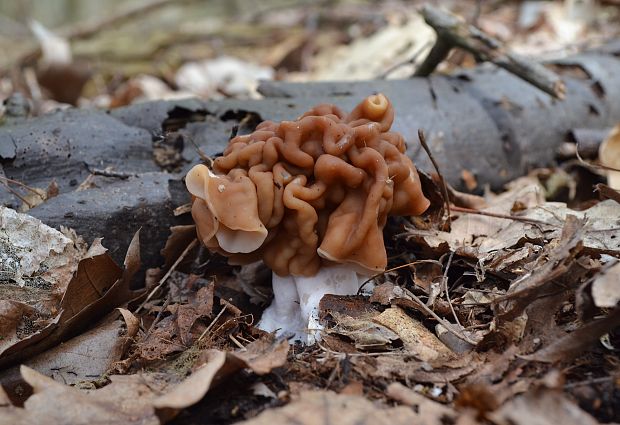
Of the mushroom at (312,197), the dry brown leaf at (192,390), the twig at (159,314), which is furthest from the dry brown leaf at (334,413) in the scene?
the twig at (159,314)

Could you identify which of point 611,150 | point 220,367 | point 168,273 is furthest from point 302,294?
point 611,150

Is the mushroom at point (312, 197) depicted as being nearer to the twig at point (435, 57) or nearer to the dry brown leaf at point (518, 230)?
the dry brown leaf at point (518, 230)

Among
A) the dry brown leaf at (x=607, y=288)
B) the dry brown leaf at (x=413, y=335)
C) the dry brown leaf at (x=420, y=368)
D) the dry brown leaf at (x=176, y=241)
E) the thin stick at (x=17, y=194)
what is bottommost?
the dry brown leaf at (x=176, y=241)

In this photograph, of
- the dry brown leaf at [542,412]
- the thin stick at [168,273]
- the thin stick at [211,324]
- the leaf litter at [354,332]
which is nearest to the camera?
the dry brown leaf at [542,412]

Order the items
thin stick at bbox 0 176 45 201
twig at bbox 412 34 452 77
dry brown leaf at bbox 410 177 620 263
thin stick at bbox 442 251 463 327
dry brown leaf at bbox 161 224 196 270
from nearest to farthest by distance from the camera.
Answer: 1. thin stick at bbox 442 251 463 327
2. dry brown leaf at bbox 410 177 620 263
3. thin stick at bbox 0 176 45 201
4. dry brown leaf at bbox 161 224 196 270
5. twig at bbox 412 34 452 77

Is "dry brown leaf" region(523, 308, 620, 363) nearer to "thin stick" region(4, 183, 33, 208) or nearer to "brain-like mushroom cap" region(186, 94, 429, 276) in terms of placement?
"brain-like mushroom cap" region(186, 94, 429, 276)

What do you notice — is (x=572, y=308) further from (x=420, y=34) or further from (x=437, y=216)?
(x=420, y=34)

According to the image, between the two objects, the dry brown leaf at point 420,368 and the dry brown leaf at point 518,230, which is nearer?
the dry brown leaf at point 420,368

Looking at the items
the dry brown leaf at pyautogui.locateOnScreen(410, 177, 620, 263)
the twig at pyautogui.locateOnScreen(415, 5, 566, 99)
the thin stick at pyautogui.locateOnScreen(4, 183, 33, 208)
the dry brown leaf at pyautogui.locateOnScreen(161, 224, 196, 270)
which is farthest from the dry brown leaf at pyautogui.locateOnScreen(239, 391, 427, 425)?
the twig at pyautogui.locateOnScreen(415, 5, 566, 99)
